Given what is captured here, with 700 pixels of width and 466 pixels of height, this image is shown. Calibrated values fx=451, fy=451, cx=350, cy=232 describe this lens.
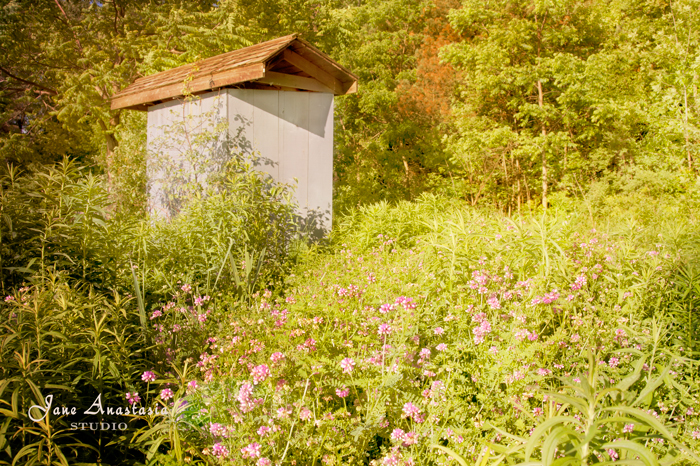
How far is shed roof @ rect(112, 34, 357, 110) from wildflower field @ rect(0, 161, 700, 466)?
81.9 inches

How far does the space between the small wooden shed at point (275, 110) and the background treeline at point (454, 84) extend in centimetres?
169

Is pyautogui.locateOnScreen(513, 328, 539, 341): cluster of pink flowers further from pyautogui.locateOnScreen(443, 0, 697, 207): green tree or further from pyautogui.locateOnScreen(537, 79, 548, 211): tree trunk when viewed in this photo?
pyautogui.locateOnScreen(537, 79, 548, 211): tree trunk

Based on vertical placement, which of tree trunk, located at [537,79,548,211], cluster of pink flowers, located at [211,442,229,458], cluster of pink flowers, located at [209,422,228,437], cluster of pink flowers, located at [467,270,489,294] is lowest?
cluster of pink flowers, located at [211,442,229,458]

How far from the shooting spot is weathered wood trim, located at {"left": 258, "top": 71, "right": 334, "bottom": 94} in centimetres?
564

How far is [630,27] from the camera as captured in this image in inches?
429

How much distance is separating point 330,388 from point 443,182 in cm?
1073

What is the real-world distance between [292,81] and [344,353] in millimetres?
4462

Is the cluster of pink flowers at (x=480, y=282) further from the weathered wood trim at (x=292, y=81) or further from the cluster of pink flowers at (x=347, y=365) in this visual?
the weathered wood trim at (x=292, y=81)

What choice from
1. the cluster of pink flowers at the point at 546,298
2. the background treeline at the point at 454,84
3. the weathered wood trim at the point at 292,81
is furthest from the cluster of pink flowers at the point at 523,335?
the background treeline at the point at 454,84

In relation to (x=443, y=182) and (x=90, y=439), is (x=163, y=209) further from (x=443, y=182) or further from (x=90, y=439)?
(x=443, y=182)

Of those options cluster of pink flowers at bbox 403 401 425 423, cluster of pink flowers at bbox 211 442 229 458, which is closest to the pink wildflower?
cluster of pink flowers at bbox 211 442 229 458

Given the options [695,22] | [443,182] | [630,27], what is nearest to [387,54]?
[443,182]

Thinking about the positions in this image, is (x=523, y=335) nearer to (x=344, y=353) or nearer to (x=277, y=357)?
(x=344, y=353)

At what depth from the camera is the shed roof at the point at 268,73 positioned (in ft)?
17.1
